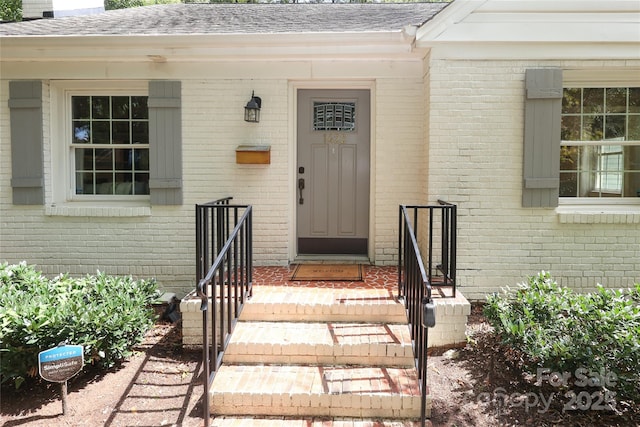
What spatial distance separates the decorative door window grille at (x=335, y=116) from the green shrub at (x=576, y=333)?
2.99 meters

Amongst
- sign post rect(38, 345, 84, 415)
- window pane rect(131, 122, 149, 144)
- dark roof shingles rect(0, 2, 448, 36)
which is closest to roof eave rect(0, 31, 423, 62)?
dark roof shingles rect(0, 2, 448, 36)

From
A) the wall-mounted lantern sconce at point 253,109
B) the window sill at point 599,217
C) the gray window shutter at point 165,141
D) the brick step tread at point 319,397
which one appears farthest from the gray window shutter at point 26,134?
the window sill at point 599,217

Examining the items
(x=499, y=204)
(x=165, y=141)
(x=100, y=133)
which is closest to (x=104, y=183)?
(x=100, y=133)

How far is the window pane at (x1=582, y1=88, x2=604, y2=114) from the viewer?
16.8 ft

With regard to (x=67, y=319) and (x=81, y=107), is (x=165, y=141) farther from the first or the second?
(x=67, y=319)

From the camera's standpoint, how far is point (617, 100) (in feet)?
16.8

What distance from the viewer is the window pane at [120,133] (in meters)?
5.63

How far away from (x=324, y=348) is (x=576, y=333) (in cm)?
187

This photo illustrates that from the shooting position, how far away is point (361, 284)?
4.68 meters

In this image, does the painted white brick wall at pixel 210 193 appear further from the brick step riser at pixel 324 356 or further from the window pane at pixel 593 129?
the brick step riser at pixel 324 356

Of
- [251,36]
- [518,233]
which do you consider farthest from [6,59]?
[518,233]

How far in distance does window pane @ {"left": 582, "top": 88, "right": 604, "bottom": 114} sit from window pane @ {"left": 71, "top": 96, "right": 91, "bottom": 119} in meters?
6.03

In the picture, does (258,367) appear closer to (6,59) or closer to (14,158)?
(14,158)

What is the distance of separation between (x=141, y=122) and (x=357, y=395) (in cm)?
430
